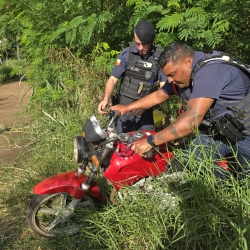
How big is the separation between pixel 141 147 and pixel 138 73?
5.97ft

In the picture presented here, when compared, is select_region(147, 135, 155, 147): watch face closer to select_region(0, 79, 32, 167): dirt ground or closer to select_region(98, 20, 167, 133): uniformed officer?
select_region(98, 20, 167, 133): uniformed officer

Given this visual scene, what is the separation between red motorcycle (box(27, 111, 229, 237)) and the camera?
8.60ft

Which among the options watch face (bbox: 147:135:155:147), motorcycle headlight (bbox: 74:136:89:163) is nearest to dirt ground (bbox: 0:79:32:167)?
motorcycle headlight (bbox: 74:136:89:163)

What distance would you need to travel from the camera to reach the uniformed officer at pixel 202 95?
7.71 ft

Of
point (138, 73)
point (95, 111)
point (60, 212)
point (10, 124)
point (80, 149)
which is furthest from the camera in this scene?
point (10, 124)

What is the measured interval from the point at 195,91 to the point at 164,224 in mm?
1032

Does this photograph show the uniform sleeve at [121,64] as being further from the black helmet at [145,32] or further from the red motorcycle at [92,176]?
the red motorcycle at [92,176]

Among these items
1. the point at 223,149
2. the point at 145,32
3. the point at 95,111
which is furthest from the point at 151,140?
the point at 95,111

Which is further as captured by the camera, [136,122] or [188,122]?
[136,122]

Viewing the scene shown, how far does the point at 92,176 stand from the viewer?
279cm

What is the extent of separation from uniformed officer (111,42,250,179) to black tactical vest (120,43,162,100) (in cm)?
128

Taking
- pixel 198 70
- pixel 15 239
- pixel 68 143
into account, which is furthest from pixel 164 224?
pixel 68 143

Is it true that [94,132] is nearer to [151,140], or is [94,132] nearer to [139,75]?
[151,140]

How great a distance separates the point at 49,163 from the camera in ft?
13.7
